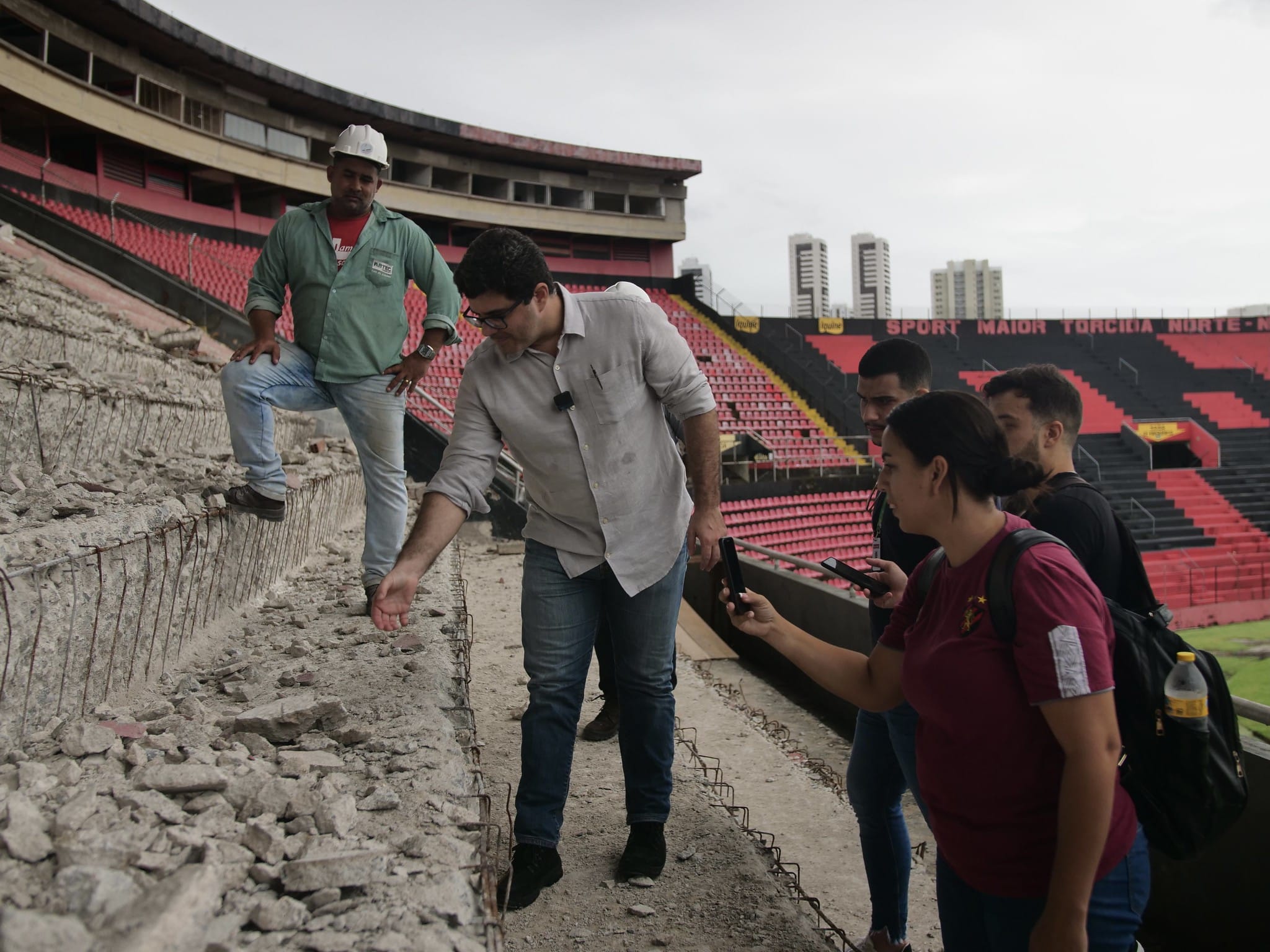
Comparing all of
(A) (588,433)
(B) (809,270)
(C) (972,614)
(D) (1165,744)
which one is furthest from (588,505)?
(B) (809,270)

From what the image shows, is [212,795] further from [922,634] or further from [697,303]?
[697,303]

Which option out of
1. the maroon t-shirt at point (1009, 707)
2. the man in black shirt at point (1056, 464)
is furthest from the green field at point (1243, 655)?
the maroon t-shirt at point (1009, 707)

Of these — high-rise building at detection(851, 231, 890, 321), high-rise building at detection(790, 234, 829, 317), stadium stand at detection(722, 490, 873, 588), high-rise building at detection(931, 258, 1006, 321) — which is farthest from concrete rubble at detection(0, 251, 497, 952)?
high-rise building at detection(931, 258, 1006, 321)

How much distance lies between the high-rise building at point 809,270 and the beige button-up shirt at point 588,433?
4071 cm

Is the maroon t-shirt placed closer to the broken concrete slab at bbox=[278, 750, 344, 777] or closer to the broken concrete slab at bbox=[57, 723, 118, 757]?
the broken concrete slab at bbox=[278, 750, 344, 777]

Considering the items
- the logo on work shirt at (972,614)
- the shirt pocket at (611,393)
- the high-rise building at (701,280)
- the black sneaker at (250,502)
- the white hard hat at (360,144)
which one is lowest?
the logo on work shirt at (972,614)

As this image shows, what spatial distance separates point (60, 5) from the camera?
15.1m

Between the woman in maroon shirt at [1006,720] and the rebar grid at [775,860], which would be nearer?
the woman in maroon shirt at [1006,720]

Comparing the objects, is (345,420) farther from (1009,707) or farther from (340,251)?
(1009,707)

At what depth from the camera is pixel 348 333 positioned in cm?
319

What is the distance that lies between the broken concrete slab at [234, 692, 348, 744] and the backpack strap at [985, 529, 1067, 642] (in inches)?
67.9

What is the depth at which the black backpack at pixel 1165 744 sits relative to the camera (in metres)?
1.40

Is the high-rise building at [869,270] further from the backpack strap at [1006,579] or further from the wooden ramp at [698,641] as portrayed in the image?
the backpack strap at [1006,579]

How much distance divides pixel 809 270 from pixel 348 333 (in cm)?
4227
